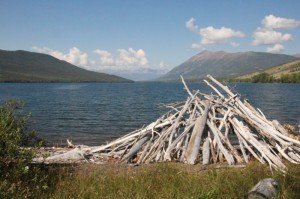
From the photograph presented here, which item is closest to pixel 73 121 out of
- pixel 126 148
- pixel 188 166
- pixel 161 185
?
pixel 126 148

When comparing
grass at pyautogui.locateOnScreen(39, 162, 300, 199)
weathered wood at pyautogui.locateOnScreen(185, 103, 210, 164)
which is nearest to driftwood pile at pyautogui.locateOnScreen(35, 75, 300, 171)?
weathered wood at pyautogui.locateOnScreen(185, 103, 210, 164)

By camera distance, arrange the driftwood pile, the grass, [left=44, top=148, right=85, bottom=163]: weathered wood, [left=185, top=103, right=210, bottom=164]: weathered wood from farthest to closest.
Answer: [left=44, top=148, right=85, bottom=163]: weathered wood, the driftwood pile, [left=185, top=103, right=210, bottom=164]: weathered wood, the grass

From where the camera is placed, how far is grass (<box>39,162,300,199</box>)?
887 cm

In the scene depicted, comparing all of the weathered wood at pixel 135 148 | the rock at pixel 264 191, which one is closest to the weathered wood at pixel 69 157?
the weathered wood at pixel 135 148

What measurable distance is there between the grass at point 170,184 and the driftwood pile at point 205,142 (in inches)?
75.3

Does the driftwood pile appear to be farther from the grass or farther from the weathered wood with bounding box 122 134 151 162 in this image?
the grass

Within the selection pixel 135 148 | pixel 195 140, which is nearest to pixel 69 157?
pixel 135 148

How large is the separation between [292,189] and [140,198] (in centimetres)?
384

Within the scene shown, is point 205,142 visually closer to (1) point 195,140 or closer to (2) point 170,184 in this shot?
(1) point 195,140

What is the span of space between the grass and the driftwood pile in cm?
191

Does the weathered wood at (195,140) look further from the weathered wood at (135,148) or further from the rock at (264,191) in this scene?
the rock at (264,191)

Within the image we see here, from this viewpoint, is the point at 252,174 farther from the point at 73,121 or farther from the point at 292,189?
the point at 73,121

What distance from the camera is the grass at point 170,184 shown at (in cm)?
887

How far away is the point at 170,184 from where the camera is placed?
994 centimetres
